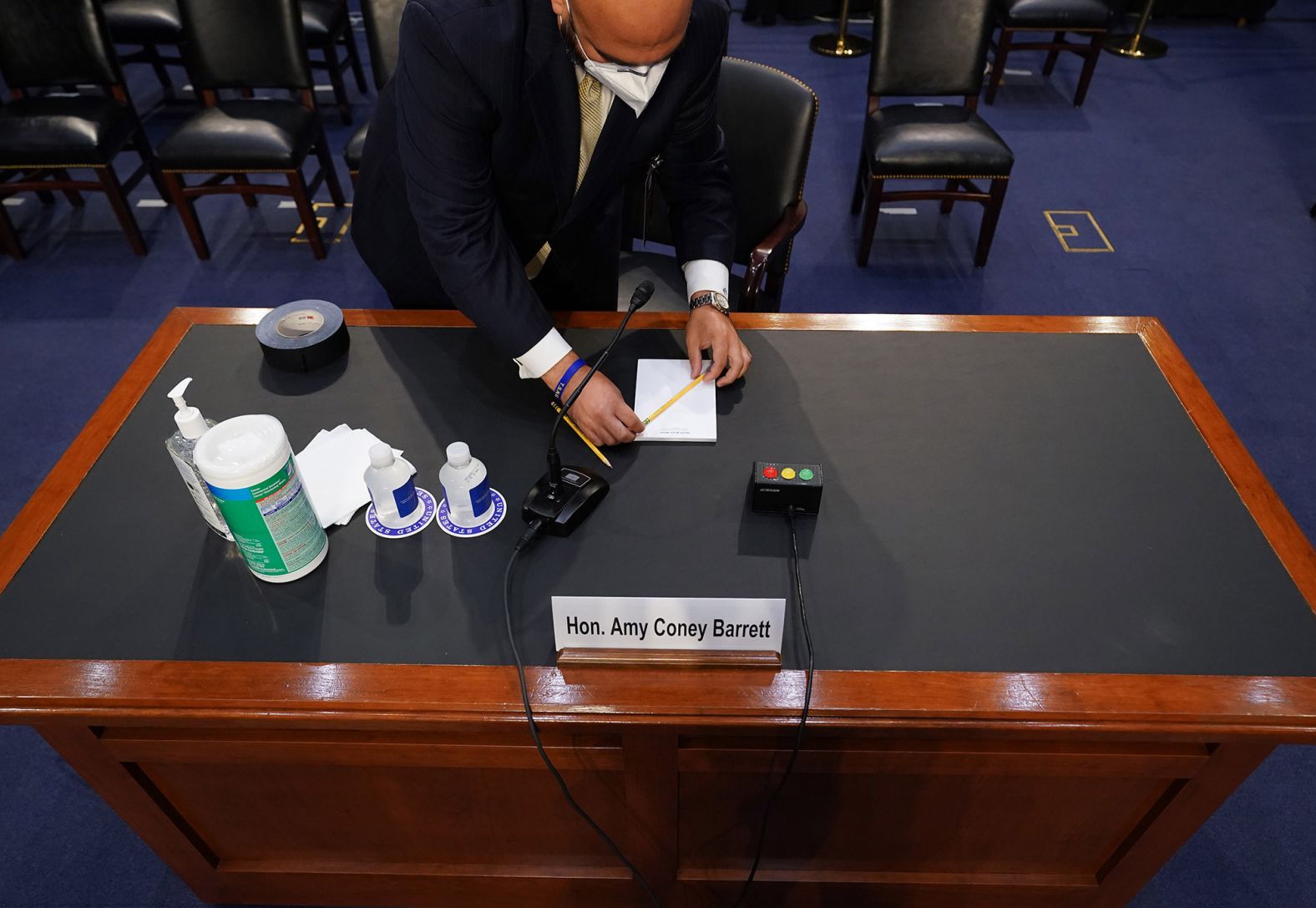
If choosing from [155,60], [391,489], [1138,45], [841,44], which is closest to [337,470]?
[391,489]

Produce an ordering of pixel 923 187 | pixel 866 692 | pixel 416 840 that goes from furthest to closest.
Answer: pixel 923 187 < pixel 416 840 < pixel 866 692

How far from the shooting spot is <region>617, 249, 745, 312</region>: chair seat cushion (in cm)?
182

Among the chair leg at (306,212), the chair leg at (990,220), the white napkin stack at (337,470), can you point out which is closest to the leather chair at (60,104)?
the chair leg at (306,212)

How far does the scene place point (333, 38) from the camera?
143 inches

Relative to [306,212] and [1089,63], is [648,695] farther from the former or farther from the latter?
[1089,63]

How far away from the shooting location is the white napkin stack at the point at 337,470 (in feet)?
3.76

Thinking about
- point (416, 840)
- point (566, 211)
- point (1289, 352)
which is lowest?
point (1289, 352)

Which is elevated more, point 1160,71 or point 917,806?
point 917,806

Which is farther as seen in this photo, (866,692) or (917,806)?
(917,806)

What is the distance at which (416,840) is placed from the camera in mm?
1306

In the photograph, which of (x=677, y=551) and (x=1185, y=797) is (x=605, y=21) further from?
(x=1185, y=797)

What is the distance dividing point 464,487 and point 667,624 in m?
0.33

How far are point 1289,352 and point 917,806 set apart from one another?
2503 mm

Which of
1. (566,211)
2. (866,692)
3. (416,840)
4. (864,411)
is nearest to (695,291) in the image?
(566,211)
